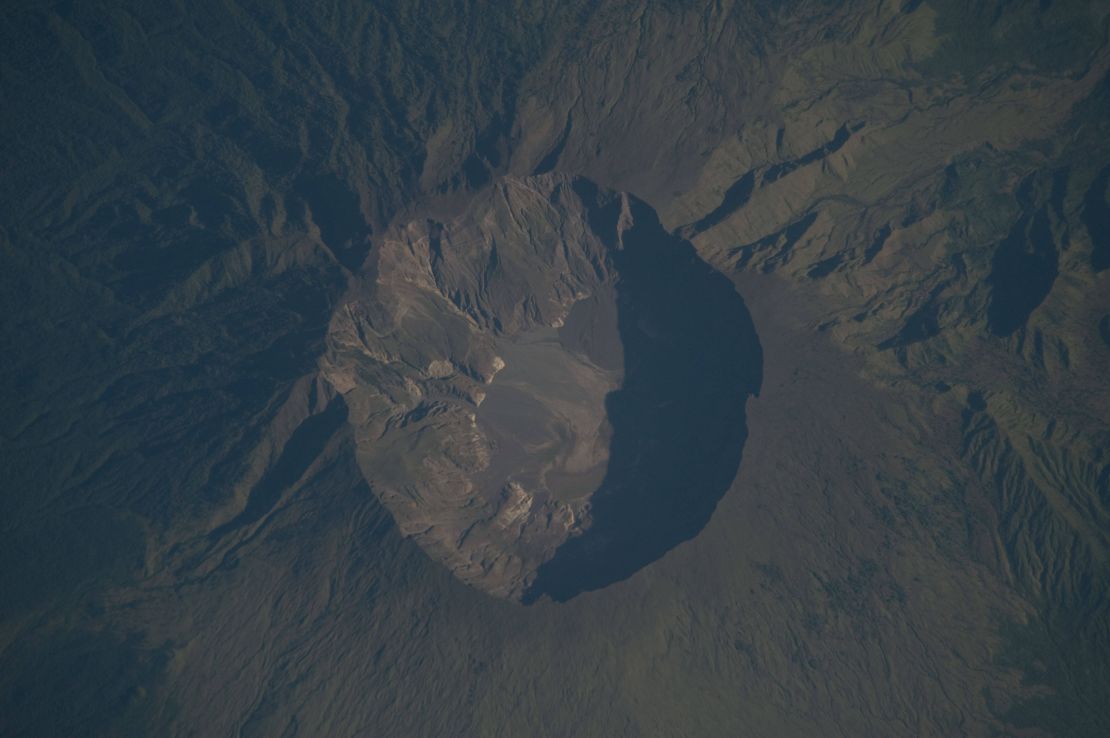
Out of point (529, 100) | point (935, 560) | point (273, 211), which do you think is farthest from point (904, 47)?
point (273, 211)

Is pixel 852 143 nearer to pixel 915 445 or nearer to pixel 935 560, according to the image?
pixel 915 445

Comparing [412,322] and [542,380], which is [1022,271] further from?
[412,322]

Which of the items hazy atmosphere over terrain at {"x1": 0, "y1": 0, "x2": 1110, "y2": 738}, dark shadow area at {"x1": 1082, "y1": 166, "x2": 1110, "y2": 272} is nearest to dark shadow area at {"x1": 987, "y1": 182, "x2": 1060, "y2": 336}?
hazy atmosphere over terrain at {"x1": 0, "y1": 0, "x2": 1110, "y2": 738}

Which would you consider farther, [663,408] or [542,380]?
[542,380]

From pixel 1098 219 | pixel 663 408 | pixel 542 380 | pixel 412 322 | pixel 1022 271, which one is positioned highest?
pixel 1098 219

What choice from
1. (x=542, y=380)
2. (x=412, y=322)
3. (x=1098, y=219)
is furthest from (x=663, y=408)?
(x=1098, y=219)

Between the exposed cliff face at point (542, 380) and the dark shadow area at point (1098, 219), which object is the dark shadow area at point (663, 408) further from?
the dark shadow area at point (1098, 219)

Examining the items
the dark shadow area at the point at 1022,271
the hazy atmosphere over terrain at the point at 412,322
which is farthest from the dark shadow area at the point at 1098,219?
the dark shadow area at the point at 1022,271
